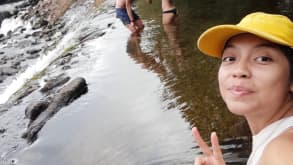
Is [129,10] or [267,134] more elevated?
[267,134]

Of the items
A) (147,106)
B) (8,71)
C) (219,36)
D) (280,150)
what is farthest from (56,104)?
(8,71)

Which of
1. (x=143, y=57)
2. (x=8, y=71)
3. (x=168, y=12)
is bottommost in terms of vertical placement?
(x=8, y=71)

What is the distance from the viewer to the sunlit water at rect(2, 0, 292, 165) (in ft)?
17.4

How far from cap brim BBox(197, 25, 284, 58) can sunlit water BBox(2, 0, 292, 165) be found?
2176mm

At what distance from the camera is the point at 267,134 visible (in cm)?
229

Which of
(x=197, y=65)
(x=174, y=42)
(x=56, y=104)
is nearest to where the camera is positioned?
(x=197, y=65)

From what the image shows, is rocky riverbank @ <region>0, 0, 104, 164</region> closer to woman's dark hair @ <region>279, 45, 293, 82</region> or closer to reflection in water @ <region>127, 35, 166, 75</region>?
reflection in water @ <region>127, 35, 166, 75</region>

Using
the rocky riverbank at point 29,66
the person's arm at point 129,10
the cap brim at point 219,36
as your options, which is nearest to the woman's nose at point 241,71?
the cap brim at point 219,36

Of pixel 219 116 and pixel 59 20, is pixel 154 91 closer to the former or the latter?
pixel 219 116

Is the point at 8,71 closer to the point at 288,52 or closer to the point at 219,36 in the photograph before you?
the point at 219,36

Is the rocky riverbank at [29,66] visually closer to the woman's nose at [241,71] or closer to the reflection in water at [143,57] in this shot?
the reflection in water at [143,57]

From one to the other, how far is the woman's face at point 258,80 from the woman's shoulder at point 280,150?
0.72 feet

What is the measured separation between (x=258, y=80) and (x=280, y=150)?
407 mm

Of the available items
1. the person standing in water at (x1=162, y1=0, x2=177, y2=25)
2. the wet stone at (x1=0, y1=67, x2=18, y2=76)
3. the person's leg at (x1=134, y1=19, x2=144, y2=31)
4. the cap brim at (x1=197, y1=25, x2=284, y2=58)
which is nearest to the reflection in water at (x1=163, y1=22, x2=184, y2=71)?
the person standing in water at (x1=162, y1=0, x2=177, y2=25)
